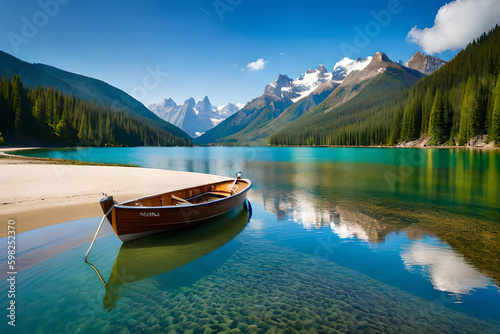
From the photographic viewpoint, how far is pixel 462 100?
108 metres

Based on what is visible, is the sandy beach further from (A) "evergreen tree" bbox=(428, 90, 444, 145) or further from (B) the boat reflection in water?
(A) "evergreen tree" bbox=(428, 90, 444, 145)

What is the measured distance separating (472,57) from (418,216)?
168691 mm

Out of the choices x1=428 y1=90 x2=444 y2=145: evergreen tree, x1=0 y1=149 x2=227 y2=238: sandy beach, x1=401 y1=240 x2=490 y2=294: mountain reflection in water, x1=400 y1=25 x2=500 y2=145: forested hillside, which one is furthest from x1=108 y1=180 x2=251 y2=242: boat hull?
x1=428 y1=90 x2=444 y2=145: evergreen tree

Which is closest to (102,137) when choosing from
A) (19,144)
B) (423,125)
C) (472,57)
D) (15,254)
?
(19,144)

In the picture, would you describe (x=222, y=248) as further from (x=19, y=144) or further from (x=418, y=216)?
(x=19, y=144)

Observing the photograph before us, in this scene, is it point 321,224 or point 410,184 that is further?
point 410,184

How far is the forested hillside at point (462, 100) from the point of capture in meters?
94.1

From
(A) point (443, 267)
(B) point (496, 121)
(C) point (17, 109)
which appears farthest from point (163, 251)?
(C) point (17, 109)

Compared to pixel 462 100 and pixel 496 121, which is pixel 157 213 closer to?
pixel 496 121

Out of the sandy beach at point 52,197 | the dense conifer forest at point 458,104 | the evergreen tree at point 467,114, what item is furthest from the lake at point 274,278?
the evergreen tree at point 467,114

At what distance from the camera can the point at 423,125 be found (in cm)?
12719

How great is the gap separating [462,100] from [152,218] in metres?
141

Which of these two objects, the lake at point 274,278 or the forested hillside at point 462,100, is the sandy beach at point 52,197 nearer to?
the lake at point 274,278

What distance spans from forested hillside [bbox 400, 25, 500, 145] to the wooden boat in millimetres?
109154
